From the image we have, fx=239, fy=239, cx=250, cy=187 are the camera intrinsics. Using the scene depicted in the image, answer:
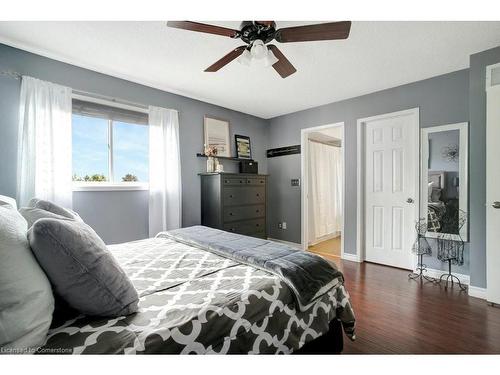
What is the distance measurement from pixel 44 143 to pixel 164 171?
1.25 metres

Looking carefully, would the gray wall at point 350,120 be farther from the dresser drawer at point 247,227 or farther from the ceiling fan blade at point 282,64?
the ceiling fan blade at point 282,64

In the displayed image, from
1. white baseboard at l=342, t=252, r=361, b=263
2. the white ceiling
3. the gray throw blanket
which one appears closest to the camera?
the gray throw blanket

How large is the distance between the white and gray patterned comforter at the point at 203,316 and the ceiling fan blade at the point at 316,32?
1.57 metres

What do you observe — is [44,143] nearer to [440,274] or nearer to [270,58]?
[270,58]

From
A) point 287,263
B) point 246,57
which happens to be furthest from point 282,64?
point 287,263

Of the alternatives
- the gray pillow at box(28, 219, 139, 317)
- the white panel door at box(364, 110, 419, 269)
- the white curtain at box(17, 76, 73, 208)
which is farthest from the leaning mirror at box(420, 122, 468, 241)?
the white curtain at box(17, 76, 73, 208)

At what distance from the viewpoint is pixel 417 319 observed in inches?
78.2

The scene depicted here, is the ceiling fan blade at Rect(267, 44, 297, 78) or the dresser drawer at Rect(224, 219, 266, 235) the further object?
the dresser drawer at Rect(224, 219, 266, 235)

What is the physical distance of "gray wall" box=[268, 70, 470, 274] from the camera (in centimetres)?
280

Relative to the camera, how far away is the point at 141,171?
3.22m

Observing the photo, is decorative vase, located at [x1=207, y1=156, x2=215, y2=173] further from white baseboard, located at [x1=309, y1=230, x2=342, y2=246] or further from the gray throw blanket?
white baseboard, located at [x1=309, y1=230, x2=342, y2=246]

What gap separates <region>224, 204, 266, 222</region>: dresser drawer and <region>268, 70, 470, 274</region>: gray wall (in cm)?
83

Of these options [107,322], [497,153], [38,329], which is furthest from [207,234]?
[497,153]
